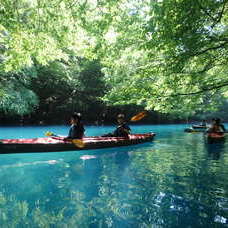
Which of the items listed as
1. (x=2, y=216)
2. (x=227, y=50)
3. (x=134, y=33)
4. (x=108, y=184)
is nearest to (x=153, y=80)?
(x=134, y=33)

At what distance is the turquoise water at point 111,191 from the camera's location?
3.94m

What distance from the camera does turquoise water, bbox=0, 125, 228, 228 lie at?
3.94 meters

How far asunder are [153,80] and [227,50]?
7.44 ft

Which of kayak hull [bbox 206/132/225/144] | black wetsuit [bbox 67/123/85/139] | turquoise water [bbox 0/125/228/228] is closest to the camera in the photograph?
turquoise water [bbox 0/125/228/228]

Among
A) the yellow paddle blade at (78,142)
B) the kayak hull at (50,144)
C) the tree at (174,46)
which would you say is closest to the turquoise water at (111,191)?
the kayak hull at (50,144)

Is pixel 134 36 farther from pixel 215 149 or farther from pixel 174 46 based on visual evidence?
pixel 215 149

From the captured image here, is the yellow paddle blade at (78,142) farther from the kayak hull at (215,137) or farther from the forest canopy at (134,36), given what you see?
the kayak hull at (215,137)

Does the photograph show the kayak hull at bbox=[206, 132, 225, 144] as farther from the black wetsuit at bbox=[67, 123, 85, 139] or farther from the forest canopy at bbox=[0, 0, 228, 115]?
the black wetsuit at bbox=[67, 123, 85, 139]

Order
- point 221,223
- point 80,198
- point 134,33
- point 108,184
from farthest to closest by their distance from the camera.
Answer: point 134,33, point 108,184, point 80,198, point 221,223

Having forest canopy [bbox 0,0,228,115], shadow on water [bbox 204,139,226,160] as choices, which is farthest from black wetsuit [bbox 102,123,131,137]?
forest canopy [bbox 0,0,228,115]

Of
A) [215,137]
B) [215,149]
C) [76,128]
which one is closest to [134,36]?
[76,128]

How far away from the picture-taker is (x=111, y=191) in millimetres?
5266

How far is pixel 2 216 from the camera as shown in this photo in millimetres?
3992

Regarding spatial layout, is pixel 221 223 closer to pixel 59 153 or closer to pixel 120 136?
pixel 59 153
